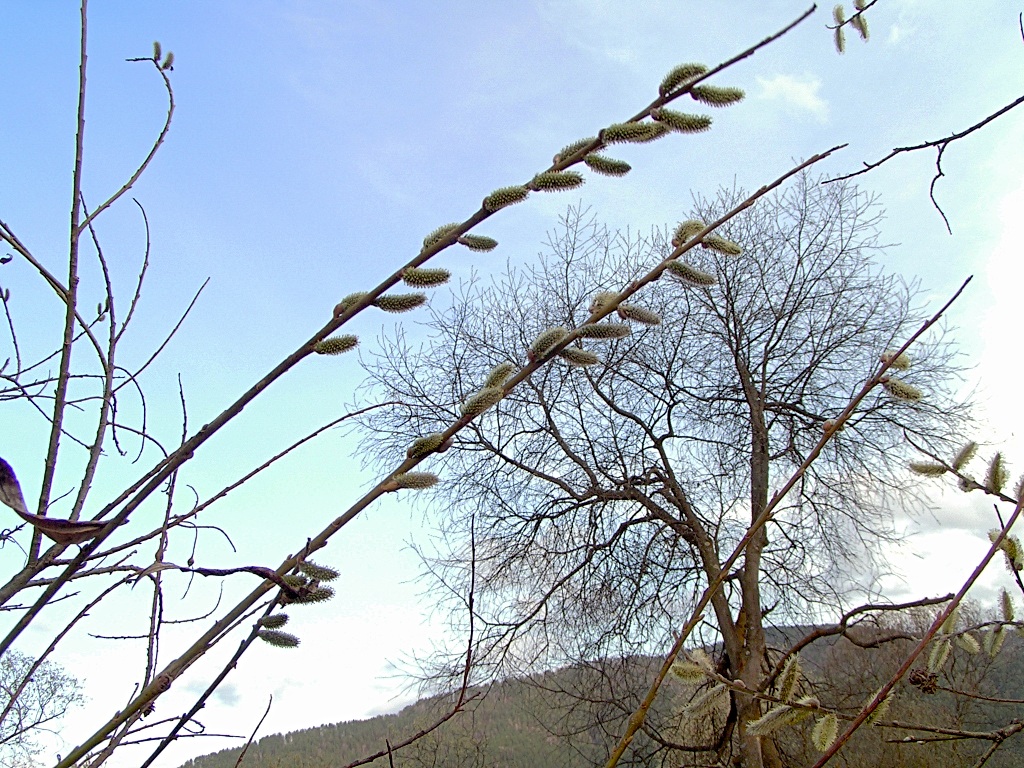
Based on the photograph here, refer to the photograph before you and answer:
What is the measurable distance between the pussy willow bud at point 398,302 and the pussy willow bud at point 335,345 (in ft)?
0.12

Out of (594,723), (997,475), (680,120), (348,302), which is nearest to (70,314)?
(348,302)

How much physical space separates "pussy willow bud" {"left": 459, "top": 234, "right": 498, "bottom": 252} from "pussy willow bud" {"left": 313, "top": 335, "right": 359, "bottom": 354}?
0.40 feet

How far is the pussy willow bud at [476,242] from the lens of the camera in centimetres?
69

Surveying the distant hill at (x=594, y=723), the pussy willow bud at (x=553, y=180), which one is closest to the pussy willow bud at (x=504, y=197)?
the pussy willow bud at (x=553, y=180)

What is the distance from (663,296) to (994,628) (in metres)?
5.81

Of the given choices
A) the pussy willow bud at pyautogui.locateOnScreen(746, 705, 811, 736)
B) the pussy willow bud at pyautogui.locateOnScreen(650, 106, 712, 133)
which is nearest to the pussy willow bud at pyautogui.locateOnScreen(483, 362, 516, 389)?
the pussy willow bud at pyautogui.locateOnScreen(650, 106, 712, 133)

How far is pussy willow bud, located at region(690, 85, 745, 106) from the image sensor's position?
74cm

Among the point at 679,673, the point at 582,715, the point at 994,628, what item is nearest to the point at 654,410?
the point at 582,715

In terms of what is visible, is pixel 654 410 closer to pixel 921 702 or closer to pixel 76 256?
pixel 921 702

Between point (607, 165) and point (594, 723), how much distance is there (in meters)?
6.54

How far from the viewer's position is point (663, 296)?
7.15 m

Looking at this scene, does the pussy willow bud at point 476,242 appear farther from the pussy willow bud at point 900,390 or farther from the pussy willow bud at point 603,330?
the pussy willow bud at point 900,390

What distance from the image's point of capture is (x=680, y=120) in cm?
69

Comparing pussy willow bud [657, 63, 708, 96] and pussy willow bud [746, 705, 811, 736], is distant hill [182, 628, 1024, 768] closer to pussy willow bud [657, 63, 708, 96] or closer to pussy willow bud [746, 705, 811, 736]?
pussy willow bud [746, 705, 811, 736]
